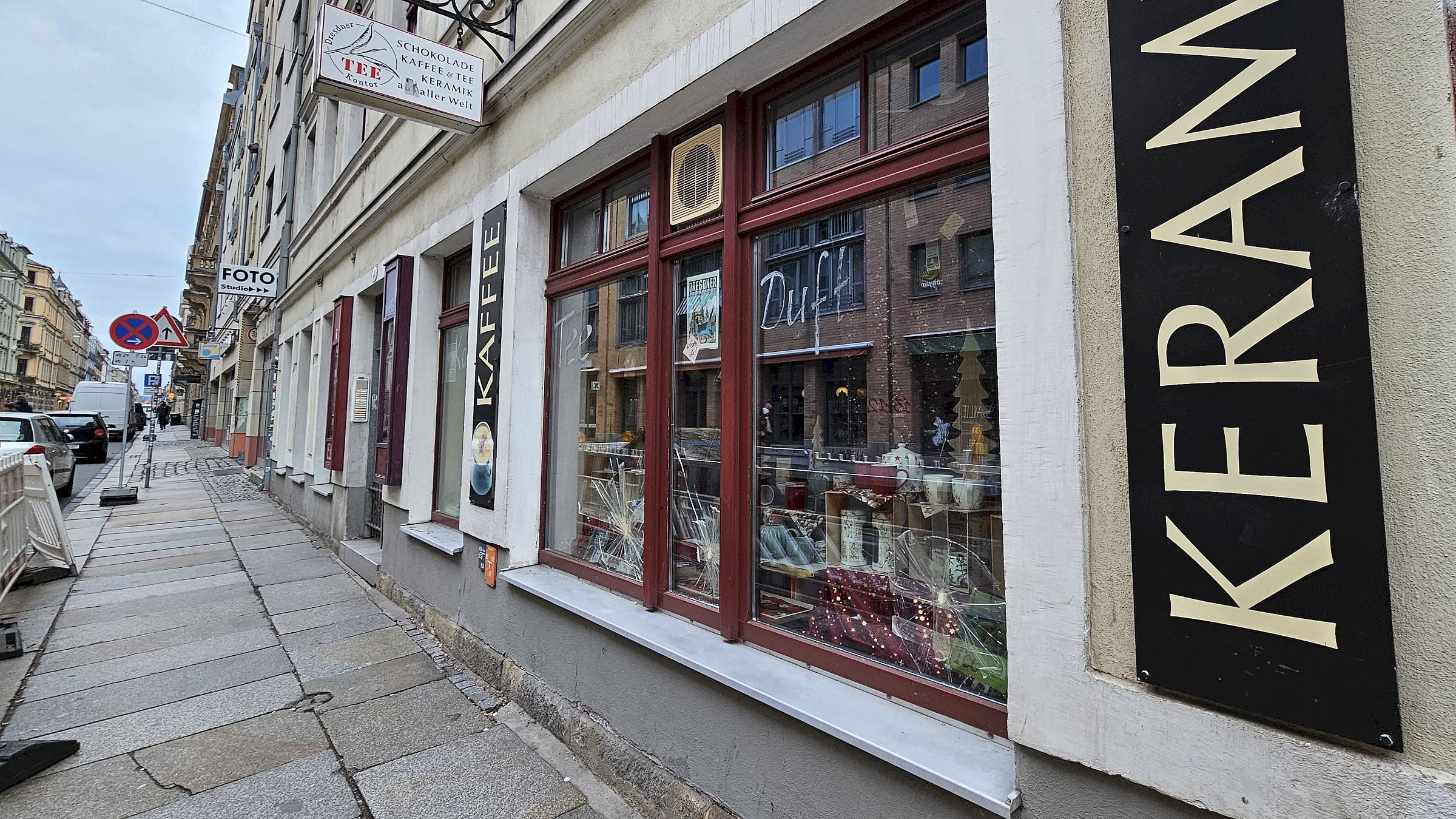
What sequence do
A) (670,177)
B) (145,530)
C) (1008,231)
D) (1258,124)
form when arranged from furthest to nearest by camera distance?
(145,530) → (670,177) → (1008,231) → (1258,124)

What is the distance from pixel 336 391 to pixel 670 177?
6241 millimetres

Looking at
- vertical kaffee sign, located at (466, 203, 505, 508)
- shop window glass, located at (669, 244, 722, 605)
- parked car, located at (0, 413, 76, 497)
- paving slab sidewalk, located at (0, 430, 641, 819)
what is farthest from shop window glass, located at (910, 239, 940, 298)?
parked car, located at (0, 413, 76, 497)

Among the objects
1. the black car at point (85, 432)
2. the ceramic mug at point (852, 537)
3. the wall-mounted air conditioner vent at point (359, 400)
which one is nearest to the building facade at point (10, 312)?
the black car at point (85, 432)

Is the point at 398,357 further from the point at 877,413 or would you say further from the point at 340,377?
the point at 877,413

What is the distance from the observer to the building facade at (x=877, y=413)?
1.25m

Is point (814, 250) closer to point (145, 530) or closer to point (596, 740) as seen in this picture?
point (596, 740)

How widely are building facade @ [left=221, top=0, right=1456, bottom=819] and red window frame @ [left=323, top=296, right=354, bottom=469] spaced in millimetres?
2836

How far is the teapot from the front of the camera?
7.78 ft

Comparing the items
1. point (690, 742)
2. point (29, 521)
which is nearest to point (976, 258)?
point (690, 742)

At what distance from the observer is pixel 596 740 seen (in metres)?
3.08

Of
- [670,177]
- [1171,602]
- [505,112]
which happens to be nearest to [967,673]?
[1171,602]

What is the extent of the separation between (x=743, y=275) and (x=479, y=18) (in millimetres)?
4064

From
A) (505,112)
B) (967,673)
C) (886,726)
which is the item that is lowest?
(886,726)

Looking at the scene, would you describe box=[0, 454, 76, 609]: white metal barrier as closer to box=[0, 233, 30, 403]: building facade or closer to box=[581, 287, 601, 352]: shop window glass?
box=[581, 287, 601, 352]: shop window glass
